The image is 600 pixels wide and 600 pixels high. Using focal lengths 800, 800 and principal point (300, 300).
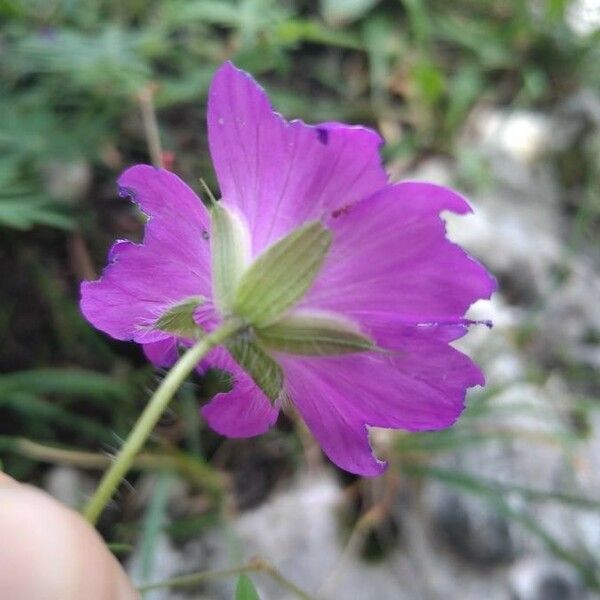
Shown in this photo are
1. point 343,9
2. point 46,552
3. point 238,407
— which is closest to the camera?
point 46,552

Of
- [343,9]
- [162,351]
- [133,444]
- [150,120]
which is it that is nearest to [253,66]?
[150,120]

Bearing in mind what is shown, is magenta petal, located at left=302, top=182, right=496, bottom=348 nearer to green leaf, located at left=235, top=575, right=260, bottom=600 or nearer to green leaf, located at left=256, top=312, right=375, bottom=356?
green leaf, located at left=256, top=312, right=375, bottom=356

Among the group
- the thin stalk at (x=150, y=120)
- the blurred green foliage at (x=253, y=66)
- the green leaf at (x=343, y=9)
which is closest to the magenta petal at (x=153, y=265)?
the blurred green foliage at (x=253, y=66)

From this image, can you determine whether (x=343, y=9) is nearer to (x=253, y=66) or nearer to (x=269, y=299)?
(x=253, y=66)

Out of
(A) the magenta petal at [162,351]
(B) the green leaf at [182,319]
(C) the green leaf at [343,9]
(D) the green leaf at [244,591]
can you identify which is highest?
(B) the green leaf at [182,319]

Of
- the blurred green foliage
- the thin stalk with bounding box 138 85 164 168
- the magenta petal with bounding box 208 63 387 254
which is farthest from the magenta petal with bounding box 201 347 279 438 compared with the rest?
the thin stalk with bounding box 138 85 164 168

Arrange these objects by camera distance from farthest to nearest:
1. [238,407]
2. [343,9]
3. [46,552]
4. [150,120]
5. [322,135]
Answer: [343,9]
[150,120]
[238,407]
[322,135]
[46,552]

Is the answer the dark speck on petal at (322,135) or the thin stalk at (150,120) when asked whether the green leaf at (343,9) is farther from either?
the dark speck on petal at (322,135)
